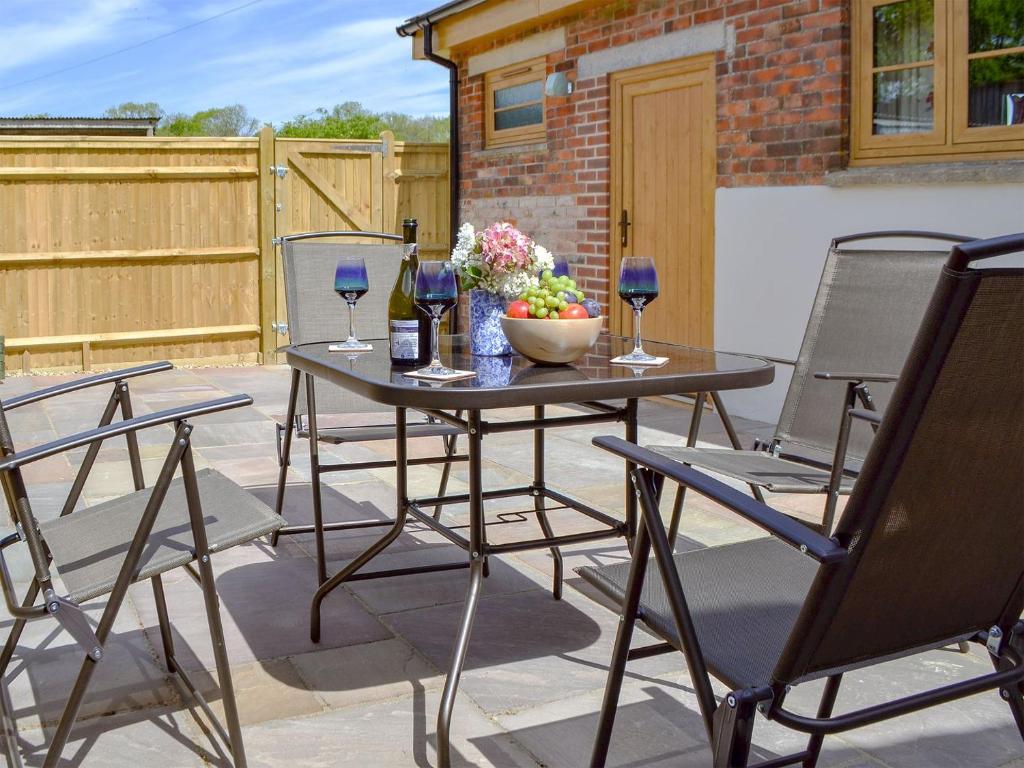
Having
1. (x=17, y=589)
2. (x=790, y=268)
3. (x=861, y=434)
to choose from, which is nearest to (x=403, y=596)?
(x=17, y=589)

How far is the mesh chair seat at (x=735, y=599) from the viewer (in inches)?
64.7

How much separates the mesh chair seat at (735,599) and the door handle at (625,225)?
5.14 meters

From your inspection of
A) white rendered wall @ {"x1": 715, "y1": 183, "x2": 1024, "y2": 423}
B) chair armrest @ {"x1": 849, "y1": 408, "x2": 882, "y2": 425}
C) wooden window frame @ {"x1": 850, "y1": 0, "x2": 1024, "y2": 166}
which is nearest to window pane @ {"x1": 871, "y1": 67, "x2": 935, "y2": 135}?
wooden window frame @ {"x1": 850, "y1": 0, "x2": 1024, "y2": 166}

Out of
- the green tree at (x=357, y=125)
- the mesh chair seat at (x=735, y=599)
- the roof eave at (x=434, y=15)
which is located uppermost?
the green tree at (x=357, y=125)

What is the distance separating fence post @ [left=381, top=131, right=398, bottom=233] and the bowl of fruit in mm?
6910

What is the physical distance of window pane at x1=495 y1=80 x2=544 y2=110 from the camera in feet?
26.7

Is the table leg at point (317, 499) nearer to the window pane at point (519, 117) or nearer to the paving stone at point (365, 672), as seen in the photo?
the paving stone at point (365, 672)

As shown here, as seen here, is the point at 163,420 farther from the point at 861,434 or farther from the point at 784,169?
the point at 784,169

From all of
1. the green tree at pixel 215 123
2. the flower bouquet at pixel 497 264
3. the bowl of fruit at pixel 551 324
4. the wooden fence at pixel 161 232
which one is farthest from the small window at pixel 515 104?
the green tree at pixel 215 123

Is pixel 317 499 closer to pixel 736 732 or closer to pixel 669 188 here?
pixel 736 732

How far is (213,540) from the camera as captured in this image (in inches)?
84.9

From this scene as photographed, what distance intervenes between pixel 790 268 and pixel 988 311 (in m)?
4.63

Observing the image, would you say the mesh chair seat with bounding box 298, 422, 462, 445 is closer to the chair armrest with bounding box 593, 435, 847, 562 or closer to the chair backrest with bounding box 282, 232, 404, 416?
the chair backrest with bounding box 282, 232, 404, 416

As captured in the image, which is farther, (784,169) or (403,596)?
(784,169)
